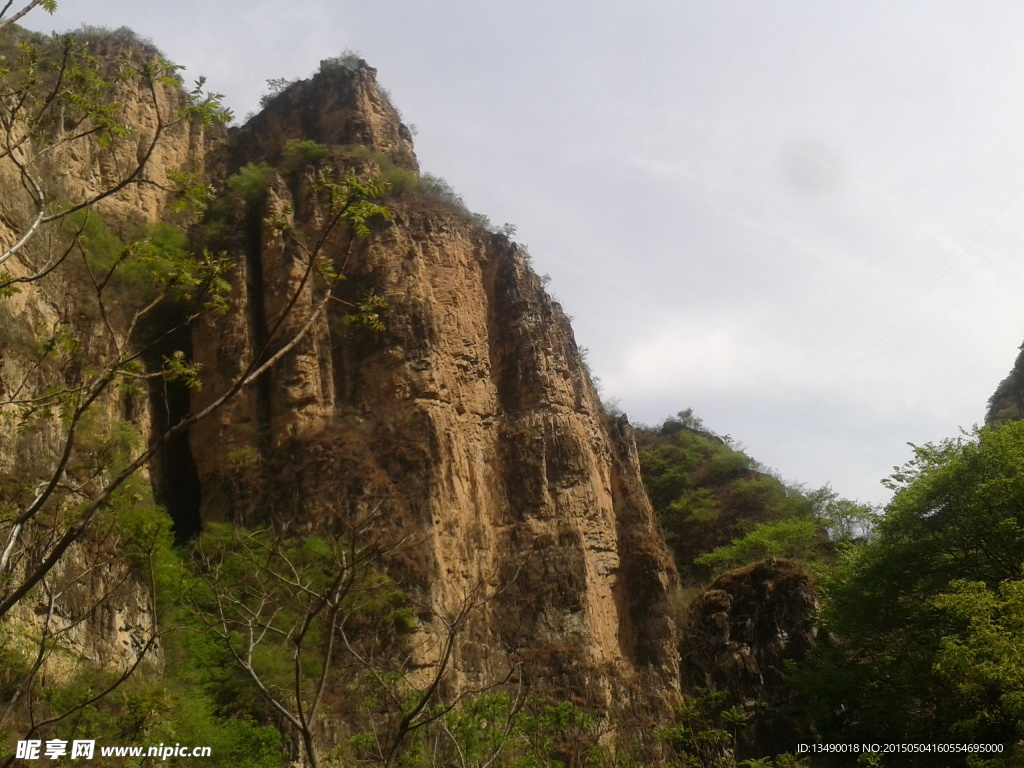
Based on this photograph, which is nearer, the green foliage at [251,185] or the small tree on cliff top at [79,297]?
the small tree on cliff top at [79,297]

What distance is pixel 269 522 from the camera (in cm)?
2138

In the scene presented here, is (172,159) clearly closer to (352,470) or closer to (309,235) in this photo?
(309,235)

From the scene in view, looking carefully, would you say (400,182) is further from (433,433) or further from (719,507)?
(719,507)

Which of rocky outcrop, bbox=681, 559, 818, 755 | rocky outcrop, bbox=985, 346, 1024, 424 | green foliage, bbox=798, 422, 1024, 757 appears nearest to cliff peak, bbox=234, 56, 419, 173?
rocky outcrop, bbox=681, 559, 818, 755

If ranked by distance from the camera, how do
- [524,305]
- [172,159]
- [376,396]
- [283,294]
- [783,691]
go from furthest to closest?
[172,159]
[524,305]
[283,294]
[376,396]
[783,691]

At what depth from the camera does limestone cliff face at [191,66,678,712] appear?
21203 mm

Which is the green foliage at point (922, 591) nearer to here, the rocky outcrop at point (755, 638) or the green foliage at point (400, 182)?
the rocky outcrop at point (755, 638)

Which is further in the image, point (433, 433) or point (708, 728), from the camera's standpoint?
point (433, 433)

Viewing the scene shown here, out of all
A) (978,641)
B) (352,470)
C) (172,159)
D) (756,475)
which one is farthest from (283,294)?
(756,475)

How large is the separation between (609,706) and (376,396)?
1019 cm

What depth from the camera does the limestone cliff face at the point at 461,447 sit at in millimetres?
21203

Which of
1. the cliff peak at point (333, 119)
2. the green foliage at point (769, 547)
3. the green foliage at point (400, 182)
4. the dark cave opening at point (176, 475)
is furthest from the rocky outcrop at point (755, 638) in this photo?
the cliff peak at point (333, 119)

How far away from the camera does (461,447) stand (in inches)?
921

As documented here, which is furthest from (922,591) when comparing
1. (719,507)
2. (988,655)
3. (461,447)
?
(719,507)
